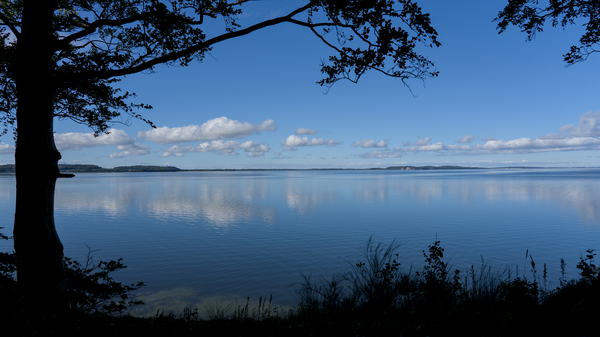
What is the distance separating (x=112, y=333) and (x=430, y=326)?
6231mm

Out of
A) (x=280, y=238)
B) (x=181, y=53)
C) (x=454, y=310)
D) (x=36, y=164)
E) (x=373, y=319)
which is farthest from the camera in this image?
(x=280, y=238)

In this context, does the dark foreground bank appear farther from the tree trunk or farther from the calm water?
the calm water

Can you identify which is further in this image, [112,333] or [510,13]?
[510,13]

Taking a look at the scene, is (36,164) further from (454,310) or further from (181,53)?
(454,310)

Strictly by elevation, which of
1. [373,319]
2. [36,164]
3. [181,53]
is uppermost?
[181,53]

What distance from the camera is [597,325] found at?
5.32 meters

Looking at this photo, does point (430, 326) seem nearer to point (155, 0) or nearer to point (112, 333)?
point (112, 333)

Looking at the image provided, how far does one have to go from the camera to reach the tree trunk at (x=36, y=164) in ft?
21.5

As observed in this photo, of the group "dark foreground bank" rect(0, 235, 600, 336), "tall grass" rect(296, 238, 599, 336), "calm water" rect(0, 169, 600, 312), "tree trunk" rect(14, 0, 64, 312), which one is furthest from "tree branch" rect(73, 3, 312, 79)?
"calm water" rect(0, 169, 600, 312)

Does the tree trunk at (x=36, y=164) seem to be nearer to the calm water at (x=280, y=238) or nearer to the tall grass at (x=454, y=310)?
the calm water at (x=280, y=238)

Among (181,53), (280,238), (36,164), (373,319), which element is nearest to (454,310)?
(373,319)

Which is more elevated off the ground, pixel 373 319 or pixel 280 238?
pixel 373 319

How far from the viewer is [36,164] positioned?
6.58 metres

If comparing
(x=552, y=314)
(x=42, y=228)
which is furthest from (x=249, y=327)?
(x=552, y=314)
